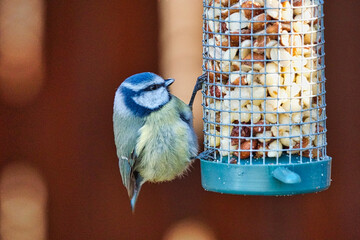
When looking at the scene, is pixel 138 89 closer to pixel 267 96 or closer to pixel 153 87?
pixel 153 87

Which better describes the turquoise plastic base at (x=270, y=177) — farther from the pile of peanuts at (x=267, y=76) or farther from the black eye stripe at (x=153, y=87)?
the black eye stripe at (x=153, y=87)

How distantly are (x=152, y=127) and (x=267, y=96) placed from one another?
0.53 m

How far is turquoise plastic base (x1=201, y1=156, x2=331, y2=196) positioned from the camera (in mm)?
2246

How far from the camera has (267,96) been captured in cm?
234

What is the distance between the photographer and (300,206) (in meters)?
3.31

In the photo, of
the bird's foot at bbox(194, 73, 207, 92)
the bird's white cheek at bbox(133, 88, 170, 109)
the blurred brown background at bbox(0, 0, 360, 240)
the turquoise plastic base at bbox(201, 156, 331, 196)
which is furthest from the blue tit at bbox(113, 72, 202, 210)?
the blurred brown background at bbox(0, 0, 360, 240)

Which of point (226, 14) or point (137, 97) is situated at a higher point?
point (226, 14)

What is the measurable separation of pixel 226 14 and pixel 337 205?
1.40 m

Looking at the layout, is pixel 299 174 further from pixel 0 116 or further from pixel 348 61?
pixel 0 116

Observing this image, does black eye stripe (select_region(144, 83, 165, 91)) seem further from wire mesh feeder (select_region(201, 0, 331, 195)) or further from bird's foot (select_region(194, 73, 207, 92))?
wire mesh feeder (select_region(201, 0, 331, 195))

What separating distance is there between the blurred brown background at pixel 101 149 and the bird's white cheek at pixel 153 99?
2.09 ft

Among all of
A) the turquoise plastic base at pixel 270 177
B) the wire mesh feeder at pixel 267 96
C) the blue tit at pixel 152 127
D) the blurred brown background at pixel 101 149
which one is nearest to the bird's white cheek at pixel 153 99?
the blue tit at pixel 152 127

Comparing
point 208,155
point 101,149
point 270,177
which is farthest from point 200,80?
point 101,149

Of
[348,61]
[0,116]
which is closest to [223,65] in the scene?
[348,61]
